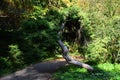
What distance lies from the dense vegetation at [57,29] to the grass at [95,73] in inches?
34.7

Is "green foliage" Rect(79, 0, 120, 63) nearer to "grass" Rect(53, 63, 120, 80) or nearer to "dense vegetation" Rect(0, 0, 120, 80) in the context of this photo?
"dense vegetation" Rect(0, 0, 120, 80)

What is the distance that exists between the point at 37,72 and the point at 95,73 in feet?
10.8

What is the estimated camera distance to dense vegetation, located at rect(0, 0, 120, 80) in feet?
45.1

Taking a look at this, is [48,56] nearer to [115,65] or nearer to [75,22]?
[75,22]

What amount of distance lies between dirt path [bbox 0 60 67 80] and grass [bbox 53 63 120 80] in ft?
→ 2.22

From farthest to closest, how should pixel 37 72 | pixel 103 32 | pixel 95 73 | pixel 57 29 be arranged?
pixel 103 32 → pixel 37 72 → pixel 57 29 → pixel 95 73

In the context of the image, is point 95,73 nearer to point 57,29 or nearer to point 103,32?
point 103,32

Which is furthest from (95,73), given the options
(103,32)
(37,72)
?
(37,72)

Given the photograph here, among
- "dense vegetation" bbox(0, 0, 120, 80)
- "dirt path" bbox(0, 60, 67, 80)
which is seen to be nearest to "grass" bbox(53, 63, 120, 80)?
"dirt path" bbox(0, 60, 67, 80)

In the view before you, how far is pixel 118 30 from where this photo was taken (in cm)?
1460

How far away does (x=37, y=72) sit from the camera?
14867 mm

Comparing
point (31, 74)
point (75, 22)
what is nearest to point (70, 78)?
point (31, 74)

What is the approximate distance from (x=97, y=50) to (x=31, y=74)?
3654 millimetres

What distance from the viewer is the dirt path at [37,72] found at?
539 inches
